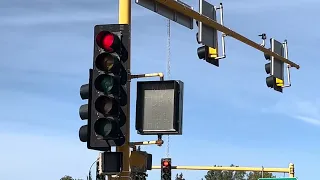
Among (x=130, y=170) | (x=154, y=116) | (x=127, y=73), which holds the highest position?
(x=127, y=73)

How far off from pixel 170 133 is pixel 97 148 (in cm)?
110

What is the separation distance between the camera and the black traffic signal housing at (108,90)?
27.2 feet

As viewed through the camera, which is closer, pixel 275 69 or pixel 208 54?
pixel 208 54

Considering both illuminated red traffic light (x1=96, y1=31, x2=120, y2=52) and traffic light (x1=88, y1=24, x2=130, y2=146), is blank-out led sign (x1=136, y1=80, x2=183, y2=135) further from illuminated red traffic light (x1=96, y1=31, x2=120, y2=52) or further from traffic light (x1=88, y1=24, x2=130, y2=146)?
illuminated red traffic light (x1=96, y1=31, x2=120, y2=52)

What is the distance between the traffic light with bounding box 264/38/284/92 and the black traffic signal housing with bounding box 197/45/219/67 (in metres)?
3.56

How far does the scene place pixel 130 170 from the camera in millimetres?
9211

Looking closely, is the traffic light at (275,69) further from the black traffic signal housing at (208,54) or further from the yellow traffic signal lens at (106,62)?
the yellow traffic signal lens at (106,62)

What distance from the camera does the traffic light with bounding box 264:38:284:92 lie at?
1833 centimetres

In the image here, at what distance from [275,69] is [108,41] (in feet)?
35.2

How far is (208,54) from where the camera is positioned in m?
15.1

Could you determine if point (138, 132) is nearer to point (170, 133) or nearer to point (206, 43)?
point (170, 133)

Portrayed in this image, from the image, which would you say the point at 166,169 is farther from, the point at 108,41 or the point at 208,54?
the point at 108,41

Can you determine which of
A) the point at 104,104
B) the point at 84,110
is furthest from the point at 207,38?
the point at 104,104

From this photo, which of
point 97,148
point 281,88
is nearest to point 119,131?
point 97,148
